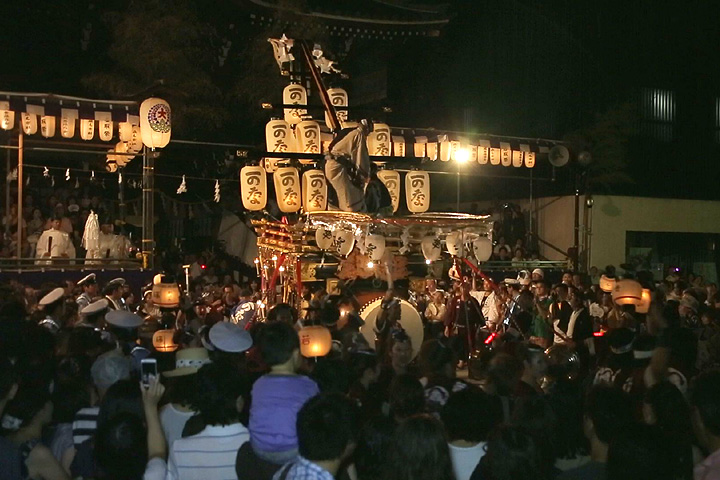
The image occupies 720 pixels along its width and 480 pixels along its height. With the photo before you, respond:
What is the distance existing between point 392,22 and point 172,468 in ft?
56.1

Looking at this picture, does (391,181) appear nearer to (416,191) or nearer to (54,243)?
(416,191)

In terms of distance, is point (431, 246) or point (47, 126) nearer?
point (431, 246)

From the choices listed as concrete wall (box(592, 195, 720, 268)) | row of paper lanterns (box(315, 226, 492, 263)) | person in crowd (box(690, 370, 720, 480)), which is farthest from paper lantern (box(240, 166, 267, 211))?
person in crowd (box(690, 370, 720, 480))

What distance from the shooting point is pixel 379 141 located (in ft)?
53.2

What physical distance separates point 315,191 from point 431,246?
2.54 meters

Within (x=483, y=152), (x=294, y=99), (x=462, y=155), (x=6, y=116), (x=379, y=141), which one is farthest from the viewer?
(x=483, y=152)

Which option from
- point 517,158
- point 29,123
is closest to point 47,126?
point 29,123

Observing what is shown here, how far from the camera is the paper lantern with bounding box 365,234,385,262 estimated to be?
12453 mm

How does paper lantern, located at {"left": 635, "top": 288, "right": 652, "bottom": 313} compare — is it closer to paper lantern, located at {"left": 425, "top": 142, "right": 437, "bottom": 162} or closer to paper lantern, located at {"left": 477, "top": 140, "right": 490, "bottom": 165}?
paper lantern, located at {"left": 425, "top": 142, "right": 437, "bottom": 162}

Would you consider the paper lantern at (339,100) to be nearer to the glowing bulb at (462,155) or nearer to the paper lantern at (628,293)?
the glowing bulb at (462,155)

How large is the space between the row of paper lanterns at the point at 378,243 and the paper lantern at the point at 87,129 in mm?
6434

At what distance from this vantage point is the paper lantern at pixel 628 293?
10125 mm

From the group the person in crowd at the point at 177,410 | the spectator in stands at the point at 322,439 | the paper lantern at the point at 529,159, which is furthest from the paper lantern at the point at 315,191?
the spectator in stands at the point at 322,439

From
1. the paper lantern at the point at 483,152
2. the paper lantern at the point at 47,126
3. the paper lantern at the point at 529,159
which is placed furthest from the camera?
the paper lantern at the point at 529,159
